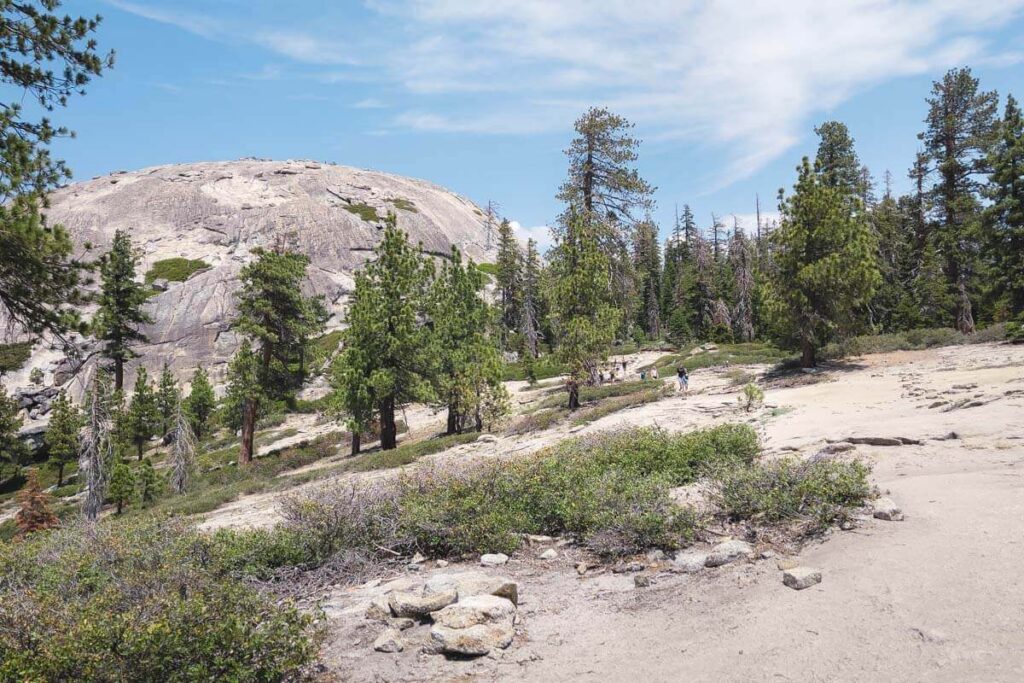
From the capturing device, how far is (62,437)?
123 ft

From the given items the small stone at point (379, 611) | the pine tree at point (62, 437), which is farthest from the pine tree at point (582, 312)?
the pine tree at point (62, 437)

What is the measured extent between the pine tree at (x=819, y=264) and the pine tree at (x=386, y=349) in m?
14.2

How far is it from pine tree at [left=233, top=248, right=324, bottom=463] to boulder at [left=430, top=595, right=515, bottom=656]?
80.8ft

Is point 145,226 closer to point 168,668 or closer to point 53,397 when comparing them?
point 53,397

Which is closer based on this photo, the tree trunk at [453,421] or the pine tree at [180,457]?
the tree trunk at [453,421]

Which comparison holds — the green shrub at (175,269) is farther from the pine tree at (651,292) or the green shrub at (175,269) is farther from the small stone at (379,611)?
the small stone at (379,611)

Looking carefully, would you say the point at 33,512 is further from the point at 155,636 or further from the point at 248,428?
the point at 155,636

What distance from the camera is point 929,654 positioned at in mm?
3857

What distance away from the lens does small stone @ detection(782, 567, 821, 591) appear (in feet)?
16.4

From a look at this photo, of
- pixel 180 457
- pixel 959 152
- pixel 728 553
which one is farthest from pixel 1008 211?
pixel 180 457

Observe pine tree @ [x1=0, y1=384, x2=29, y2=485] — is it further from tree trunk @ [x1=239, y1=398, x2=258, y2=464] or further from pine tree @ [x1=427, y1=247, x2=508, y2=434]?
pine tree @ [x1=427, y1=247, x2=508, y2=434]

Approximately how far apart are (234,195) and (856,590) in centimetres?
8737

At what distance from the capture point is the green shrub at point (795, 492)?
249 inches

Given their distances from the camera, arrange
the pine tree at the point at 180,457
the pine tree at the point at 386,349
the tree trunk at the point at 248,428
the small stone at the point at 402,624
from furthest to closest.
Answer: the tree trunk at the point at 248,428
the pine tree at the point at 180,457
the pine tree at the point at 386,349
the small stone at the point at 402,624
